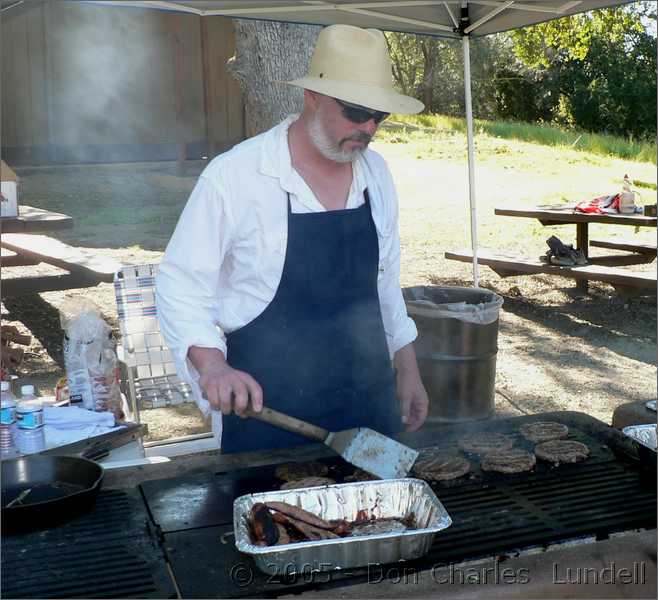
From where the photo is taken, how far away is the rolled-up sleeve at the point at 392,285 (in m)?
2.83

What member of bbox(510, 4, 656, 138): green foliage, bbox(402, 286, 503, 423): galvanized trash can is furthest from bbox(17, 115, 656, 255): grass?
bbox(402, 286, 503, 423): galvanized trash can

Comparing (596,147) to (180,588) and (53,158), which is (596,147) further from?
(180,588)

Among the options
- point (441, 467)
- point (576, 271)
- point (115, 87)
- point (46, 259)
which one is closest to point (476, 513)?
point (441, 467)

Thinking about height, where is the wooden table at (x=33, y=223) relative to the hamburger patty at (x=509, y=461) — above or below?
above

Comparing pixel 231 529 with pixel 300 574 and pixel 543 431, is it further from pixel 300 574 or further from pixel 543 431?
pixel 543 431

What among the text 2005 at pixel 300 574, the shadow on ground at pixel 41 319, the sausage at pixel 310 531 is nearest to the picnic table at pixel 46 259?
the shadow on ground at pixel 41 319

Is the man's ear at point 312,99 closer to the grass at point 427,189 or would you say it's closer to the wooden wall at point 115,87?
the grass at point 427,189

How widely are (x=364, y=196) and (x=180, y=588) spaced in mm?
1421

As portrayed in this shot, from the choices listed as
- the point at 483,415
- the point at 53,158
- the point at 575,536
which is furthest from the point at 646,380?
the point at 53,158

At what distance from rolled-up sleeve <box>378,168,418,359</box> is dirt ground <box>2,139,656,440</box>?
245 centimetres

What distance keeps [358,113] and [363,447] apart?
958 millimetres

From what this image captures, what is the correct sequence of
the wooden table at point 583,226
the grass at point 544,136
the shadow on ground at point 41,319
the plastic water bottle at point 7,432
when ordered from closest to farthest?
the plastic water bottle at point 7,432
the shadow on ground at point 41,319
the wooden table at point 583,226
the grass at point 544,136

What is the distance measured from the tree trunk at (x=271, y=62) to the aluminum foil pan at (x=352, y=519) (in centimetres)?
347

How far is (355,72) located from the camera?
2521 mm
